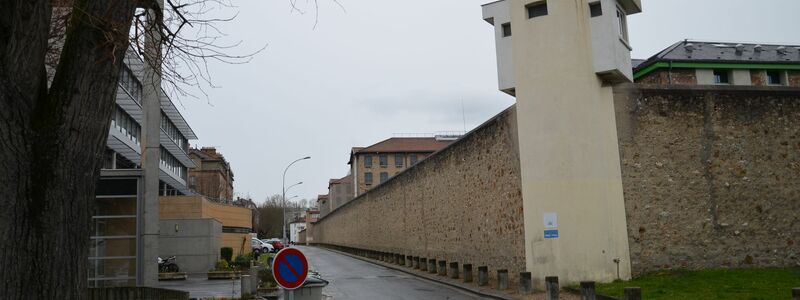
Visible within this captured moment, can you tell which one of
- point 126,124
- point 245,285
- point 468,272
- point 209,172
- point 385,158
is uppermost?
point 385,158

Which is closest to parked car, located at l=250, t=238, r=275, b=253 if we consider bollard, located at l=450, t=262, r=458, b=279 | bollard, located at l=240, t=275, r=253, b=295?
bollard, located at l=450, t=262, r=458, b=279

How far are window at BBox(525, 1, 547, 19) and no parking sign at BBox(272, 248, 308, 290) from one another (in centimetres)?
1409

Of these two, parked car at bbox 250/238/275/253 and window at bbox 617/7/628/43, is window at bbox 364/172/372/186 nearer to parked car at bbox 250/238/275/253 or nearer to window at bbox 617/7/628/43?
parked car at bbox 250/238/275/253

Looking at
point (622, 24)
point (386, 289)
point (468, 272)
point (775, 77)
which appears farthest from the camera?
point (775, 77)

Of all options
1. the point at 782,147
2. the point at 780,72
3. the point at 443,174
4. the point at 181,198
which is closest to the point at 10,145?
the point at 782,147

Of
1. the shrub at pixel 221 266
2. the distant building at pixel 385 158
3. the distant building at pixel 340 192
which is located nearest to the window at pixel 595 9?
the shrub at pixel 221 266

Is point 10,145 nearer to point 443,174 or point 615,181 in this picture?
point 615,181

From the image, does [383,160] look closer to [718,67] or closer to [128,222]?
[718,67]

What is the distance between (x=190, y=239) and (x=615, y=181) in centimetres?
1885

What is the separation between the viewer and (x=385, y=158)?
102125 mm

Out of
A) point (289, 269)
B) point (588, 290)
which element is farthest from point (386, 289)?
point (289, 269)

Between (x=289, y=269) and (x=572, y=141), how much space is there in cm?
1277

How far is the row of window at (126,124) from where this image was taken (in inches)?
1709

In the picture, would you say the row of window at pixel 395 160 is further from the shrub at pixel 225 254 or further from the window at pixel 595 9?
the window at pixel 595 9
